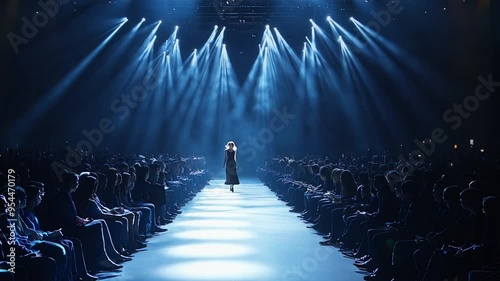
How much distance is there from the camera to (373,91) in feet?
88.6

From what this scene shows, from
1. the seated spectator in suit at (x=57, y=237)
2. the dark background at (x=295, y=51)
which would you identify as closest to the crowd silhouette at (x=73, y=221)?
the seated spectator in suit at (x=57, y=237)

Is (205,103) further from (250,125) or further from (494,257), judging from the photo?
(494,257)

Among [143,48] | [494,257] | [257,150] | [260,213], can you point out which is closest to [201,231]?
[260,213]

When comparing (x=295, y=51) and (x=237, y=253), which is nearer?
(x=237, y=253)

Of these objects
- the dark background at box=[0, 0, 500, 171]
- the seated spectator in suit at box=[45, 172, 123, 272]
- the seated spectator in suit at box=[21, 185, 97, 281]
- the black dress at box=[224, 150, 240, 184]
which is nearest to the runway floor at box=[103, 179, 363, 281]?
the seated spectator in suit at box=[45, 172, 123, 272]

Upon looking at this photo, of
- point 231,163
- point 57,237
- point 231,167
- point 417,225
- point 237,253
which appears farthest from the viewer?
point 231,167

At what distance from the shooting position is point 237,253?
8.61 m

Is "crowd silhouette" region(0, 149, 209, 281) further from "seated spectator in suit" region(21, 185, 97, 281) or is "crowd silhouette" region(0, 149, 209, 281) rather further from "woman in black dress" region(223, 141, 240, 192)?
"woman in black dress" region(223, 141, 240, 192)

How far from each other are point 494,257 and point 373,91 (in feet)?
74.1

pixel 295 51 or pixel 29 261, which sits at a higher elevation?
pixel 295 51

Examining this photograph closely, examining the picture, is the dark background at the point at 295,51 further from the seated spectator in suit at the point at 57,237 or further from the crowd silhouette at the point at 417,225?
the seated spectator in suit at the point at 57,237

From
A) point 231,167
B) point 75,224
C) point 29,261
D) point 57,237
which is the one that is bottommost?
point 29,261

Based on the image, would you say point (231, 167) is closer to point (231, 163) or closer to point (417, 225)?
point (231, 163)

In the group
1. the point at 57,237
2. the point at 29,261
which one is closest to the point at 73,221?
the point at 57,237
